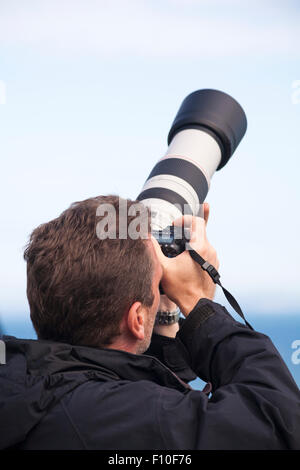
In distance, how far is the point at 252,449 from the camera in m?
0.90

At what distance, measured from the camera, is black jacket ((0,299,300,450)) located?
87 centimetres

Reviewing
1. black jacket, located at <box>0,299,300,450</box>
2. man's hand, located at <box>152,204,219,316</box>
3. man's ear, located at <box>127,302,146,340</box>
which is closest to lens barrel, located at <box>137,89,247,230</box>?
man's hand, located at <box>152,204,219,316</box>

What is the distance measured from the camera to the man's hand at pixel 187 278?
4.03 ft

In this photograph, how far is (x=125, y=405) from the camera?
89 centimetres

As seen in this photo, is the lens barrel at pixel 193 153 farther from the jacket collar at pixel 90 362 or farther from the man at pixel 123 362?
the jacket collar at pixel 90 362

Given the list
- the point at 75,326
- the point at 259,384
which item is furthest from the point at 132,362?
the point at 259,384

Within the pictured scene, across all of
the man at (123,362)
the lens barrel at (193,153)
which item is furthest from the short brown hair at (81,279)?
the lens barrel at (193,153)

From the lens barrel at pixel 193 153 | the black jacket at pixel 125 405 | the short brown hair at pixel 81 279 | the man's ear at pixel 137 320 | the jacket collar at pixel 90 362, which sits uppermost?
the lens barrel at pixel 193 153

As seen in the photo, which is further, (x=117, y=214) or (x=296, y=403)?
Answer: (x=117, y=214)

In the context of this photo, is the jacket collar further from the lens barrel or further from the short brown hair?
the lens barrel

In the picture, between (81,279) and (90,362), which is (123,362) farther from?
(81,279)

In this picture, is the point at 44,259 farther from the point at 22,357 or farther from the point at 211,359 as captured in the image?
the point at 211,359

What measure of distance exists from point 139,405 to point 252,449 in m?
0.19
